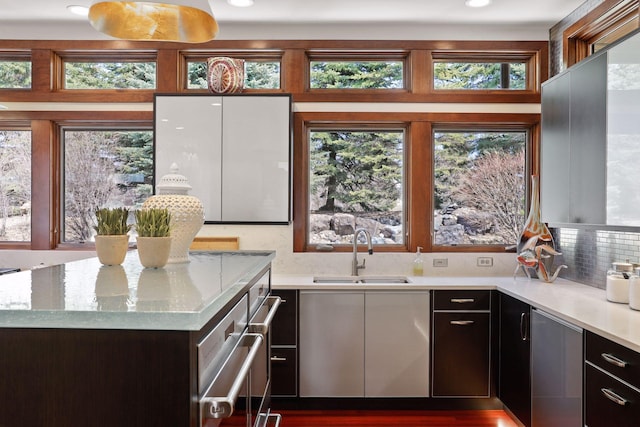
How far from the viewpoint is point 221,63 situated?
3.30m

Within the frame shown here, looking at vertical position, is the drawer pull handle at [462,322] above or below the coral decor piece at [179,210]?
below

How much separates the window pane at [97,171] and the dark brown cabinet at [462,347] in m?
2.58

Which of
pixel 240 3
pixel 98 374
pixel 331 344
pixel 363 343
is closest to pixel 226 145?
pixel 240 3

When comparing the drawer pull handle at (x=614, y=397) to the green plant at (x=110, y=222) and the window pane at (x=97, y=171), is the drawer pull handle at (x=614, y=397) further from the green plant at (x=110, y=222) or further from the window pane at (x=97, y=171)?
the window pane at (x=97, y=171)

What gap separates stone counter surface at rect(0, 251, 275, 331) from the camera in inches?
35.3

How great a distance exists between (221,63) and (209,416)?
2.82m

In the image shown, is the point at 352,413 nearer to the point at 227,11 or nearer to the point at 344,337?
the point at 344,337

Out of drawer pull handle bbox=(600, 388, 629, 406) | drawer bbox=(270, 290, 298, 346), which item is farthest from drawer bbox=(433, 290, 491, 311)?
drawer pull handle bbox=(600, 388, 629, 406)

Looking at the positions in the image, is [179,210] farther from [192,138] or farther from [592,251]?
[592,251]

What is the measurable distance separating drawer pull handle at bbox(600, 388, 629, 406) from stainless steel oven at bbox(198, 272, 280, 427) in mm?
1440

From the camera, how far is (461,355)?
3.05 metres

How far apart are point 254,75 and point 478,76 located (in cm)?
186

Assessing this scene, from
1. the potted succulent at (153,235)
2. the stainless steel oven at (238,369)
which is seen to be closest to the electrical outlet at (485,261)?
the stainless steel oven at (238,369)

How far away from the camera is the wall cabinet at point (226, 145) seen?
3.30 meters
